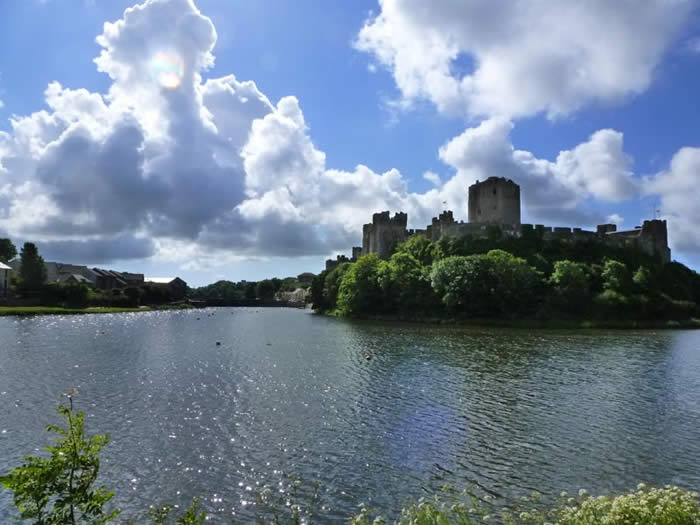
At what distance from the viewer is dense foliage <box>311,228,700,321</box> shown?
8019cm

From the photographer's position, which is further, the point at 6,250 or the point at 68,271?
the point at 68,271

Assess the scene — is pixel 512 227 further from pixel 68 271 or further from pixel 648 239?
pixel 68 271

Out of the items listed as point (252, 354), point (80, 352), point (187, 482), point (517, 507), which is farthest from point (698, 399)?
point (80, 352)

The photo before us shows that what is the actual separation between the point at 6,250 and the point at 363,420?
164 metres

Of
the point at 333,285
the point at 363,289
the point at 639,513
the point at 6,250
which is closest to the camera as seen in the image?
the point at 639,513

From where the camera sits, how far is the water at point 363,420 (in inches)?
595

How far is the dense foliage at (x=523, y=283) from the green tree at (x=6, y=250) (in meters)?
109

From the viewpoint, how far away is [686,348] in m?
48.2

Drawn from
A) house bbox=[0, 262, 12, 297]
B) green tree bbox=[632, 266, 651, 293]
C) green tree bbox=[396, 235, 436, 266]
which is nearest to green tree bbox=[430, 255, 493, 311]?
green tree bbox=[396, 235, 436, 266]

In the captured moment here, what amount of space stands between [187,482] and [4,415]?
12234mm

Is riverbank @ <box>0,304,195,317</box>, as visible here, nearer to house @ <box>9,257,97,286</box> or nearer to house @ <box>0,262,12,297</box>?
house @ <box>0,262,12,297</box>

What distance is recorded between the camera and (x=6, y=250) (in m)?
148

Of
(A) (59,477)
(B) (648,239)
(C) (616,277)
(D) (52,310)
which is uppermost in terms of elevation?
(B) (648,239)

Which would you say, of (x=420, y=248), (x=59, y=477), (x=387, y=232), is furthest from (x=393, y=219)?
(x=59, y=477)
